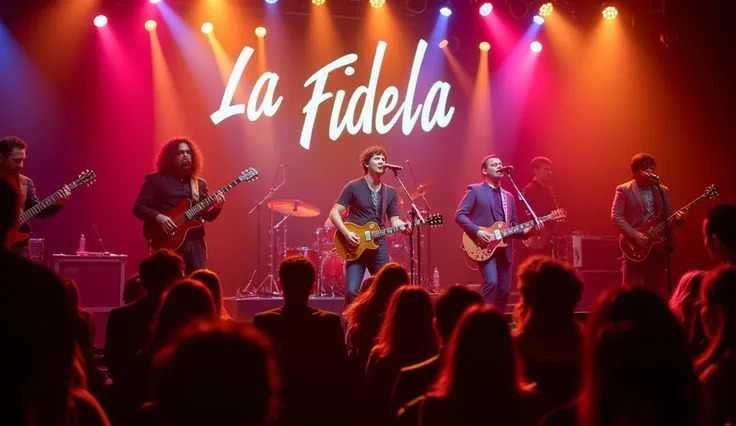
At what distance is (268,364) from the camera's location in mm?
1501

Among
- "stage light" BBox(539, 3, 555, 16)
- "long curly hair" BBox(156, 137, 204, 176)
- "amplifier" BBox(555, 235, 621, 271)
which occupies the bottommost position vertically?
"amplifier" BBox(555, 235, 621, 271)

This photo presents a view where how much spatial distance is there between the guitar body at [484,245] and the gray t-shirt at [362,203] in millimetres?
1017

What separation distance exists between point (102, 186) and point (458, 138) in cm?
615

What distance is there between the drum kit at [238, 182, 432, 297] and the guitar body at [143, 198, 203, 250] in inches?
113

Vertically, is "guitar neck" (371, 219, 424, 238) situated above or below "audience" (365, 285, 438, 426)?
above

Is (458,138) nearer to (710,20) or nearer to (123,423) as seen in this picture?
(710,20)

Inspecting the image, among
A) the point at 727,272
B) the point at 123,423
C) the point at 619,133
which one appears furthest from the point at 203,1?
the point at 727,272

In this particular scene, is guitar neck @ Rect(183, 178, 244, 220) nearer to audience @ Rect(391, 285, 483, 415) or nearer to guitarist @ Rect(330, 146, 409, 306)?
guitarist @ Rect(330, 146, 409, 306)

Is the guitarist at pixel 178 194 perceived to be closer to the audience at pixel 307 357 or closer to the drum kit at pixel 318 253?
the drum kit at pixel 318 253

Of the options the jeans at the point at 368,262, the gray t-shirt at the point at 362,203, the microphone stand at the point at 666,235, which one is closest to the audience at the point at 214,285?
the jeans at the point at 368,262

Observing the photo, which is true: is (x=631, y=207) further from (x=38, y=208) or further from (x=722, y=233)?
(x=38, y=208)

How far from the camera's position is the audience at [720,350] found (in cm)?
256

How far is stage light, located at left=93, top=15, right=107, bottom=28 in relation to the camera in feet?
36.4

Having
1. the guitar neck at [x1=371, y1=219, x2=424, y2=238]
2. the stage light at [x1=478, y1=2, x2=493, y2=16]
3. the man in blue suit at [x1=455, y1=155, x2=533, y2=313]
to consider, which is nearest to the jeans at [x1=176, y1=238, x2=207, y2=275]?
the guitar neck at [x1=371, y1=219, x2=424, y2=238]
